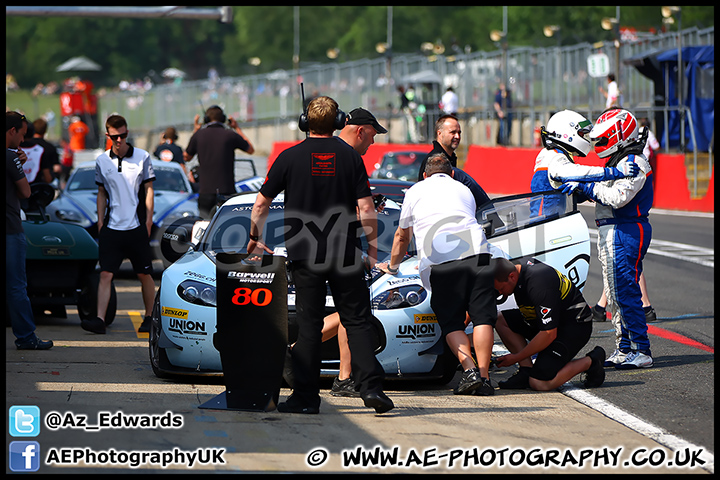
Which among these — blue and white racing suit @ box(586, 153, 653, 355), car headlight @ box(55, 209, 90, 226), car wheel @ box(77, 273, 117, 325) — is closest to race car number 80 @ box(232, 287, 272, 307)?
blue and white racing suit @ box(586, 153, 653, 355)

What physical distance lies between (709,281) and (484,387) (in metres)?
7.05

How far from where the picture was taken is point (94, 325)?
9.52m

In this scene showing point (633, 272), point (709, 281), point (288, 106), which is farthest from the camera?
point (288, 106)

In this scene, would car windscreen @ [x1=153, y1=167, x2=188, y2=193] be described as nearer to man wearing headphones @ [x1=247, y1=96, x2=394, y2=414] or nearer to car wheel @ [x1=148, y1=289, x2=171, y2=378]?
car wheel @ [x1=148, y1=289, x2=171, y2=378]

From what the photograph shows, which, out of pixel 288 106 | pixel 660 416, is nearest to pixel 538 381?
pixel 660 416

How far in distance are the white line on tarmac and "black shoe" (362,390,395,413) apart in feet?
4.44

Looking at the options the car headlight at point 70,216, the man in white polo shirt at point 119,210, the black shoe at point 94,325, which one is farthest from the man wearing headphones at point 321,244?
the car headlight at point 70,216

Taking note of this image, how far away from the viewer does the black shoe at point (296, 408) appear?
6473 millimetres

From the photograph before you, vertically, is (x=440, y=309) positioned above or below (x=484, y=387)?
above

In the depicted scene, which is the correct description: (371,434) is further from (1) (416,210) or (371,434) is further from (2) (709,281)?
(2) (709,281)

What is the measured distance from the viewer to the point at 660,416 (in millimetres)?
6586

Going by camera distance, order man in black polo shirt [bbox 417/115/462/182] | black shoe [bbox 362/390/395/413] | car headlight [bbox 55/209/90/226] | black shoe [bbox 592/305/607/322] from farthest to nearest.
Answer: car headlight [bbox 55/209/90/226] → black shoe [bbox 592/305/607/322] → man in black polo shirt [bbox 417/115/462/182] → black shoe [bbox 362/390/395/413]

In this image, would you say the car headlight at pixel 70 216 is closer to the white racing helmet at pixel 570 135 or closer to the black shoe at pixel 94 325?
the black shoe at pixel 94 325

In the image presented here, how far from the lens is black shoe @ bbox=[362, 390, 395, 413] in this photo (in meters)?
6.40
